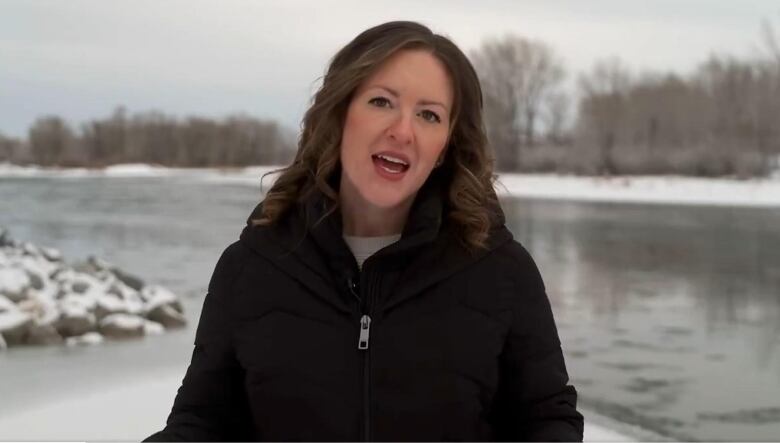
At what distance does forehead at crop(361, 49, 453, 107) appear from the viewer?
4.25 ft

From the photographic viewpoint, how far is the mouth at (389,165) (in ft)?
4.30

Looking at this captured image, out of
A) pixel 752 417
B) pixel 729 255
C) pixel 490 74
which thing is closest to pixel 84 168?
pixel 490 74

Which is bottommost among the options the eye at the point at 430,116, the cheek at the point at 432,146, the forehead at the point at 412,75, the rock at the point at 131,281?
the rock at the point at 131,281

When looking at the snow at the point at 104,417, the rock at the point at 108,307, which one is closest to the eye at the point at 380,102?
the snow at the point at 104,417

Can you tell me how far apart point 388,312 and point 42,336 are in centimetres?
549

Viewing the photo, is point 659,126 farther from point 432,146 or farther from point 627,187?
point 432,146

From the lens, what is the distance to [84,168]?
1147 inches

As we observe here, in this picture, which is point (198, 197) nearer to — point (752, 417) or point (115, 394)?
point (115, 394)

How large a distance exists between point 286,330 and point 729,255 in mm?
10952

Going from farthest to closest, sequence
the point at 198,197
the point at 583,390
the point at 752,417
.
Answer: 1. the point at 198,197
2. the point at 583,390
3. the point at 752,417

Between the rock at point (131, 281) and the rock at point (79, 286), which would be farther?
the rock at point (131, 281)

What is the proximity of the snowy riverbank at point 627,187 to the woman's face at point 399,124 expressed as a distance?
22.1m

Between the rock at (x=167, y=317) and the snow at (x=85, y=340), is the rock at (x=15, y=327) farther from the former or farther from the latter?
the rock at (x=167, y=317)

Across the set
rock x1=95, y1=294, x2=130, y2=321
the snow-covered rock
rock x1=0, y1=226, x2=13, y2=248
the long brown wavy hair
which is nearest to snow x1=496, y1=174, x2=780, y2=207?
rock x1=0, y1=226, x2=13, y2=248
